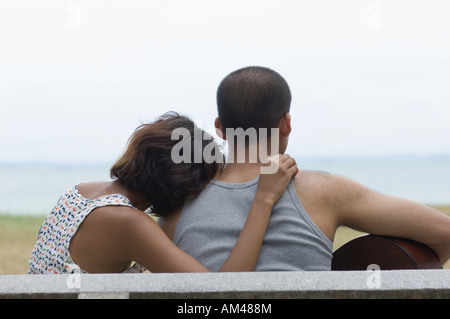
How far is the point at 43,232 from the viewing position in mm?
2037

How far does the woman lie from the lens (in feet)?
5.61

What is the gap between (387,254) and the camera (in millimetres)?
1876

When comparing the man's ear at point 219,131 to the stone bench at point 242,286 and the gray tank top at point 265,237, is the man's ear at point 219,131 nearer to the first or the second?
the gray tank top at point 265,237

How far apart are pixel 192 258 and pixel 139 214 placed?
209mm

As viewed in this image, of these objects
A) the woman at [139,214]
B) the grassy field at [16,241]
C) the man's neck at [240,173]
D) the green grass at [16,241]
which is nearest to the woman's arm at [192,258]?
the woman at [139,214]

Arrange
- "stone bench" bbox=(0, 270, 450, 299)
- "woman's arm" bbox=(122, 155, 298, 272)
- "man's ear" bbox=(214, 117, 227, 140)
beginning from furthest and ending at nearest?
"man's ear" bbox=(214, 117, 227, 140) < "woman's arm" bbox=(122, 155, 298, 272) < "stone bench" bbox=(0, 270, 450, 299)

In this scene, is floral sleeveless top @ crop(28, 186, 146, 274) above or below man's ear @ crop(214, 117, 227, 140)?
below

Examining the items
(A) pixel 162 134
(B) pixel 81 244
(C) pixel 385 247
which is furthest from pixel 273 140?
(B) pixel 81 244

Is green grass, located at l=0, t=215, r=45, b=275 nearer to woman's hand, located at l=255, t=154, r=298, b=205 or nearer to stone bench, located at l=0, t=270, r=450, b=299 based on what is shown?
woman's hand, located at l=255, t=154, r=298, b=205

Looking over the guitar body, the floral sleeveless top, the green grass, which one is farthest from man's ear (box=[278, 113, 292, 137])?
the green grass

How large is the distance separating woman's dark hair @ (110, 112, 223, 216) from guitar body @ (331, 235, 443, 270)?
0.52 metres
